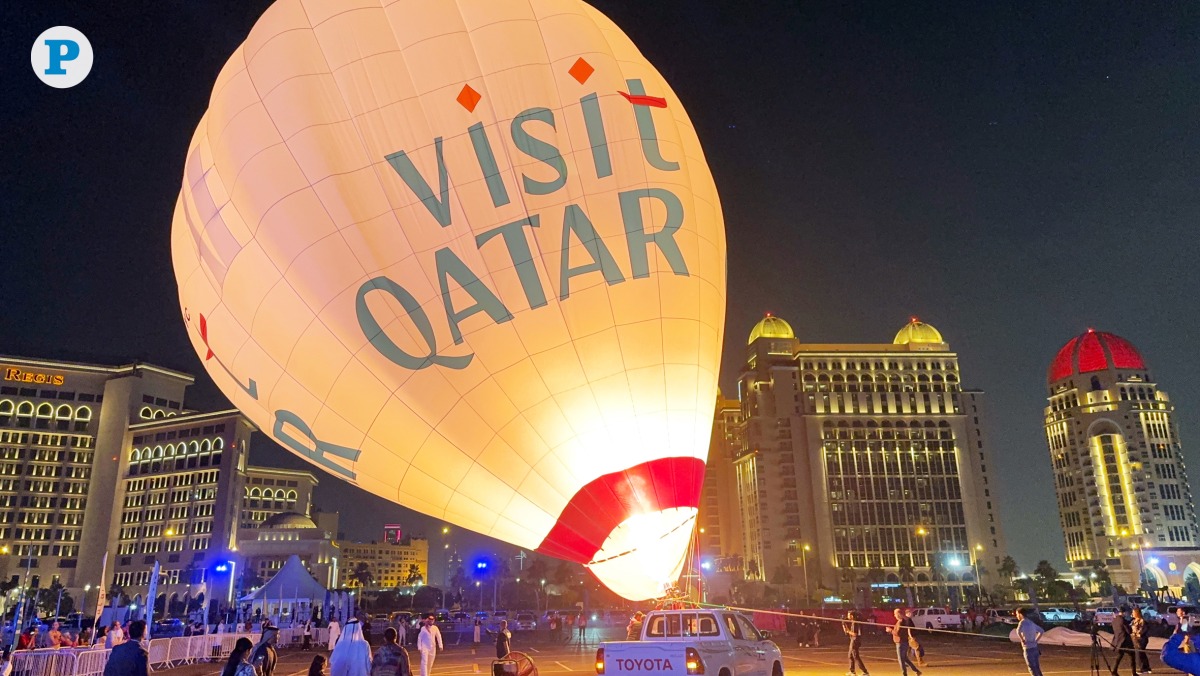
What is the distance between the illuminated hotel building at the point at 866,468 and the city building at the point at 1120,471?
1180 inches

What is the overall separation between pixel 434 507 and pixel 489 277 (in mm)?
3877

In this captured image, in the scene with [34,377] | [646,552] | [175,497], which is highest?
[34,377]

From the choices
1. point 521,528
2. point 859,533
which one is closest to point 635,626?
point 521,528

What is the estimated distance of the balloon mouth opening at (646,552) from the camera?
11.2 metres

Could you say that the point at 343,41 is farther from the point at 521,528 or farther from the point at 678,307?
the point at 521,528

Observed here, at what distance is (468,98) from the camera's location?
11031 millimetres

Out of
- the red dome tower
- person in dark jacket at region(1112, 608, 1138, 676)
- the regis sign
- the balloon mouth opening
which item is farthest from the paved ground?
the red dome tower

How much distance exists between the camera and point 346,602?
46438mm

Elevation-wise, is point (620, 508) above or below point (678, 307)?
below

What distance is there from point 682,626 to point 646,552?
111cm

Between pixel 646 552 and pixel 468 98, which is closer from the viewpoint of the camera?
pixel 468 98

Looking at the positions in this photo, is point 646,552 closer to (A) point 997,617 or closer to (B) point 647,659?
(B) point 647,659

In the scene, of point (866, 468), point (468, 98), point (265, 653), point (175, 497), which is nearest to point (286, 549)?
point (175, 497)

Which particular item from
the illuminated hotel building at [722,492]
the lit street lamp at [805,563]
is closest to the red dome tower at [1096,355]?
the illuminated hotel building at [722,492]
